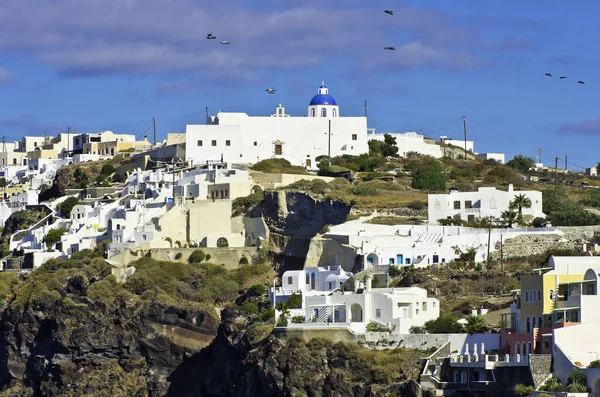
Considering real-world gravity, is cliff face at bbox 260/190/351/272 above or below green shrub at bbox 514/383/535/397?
above

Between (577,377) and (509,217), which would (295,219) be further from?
(577,377)

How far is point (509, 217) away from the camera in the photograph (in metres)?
85.6

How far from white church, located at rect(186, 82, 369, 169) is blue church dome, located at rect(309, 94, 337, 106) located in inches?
48.1

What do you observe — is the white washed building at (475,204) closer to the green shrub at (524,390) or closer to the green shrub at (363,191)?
the green shrub at (363,191)

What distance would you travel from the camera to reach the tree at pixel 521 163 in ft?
371

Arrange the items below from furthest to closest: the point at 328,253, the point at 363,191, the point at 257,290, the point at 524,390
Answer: the point at 363,191 < the point at 328,253 < the point at 257,290 < the point at 524,390

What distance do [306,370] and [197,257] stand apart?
20.7 metres

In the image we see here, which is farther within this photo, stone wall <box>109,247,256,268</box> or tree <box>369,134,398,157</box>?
tree <box>369,134,398,157</box>

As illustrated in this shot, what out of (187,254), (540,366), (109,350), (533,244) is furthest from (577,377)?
(187,254)

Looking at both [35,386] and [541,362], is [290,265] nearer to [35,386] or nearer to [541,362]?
[35,386]

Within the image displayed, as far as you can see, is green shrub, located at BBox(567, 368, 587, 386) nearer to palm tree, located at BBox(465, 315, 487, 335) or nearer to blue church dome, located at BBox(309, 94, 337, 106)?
palm tree, located at BBox(465, 315, 487, 335)

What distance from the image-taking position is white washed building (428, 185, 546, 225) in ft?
289

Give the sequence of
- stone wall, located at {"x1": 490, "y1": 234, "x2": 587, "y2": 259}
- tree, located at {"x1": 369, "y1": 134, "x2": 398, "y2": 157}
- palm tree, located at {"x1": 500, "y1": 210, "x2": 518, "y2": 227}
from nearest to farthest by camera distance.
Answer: stone wall, located at {"x1": 490, "y1": 234, "x2": 587, "y2": 259}, palm tree, located at {"x1": 500, "y1": 210, "x2": 518, "y2": 227}, tree, located at {"x1": 369, "y1": 134, "x2": 398, "y2": 157}

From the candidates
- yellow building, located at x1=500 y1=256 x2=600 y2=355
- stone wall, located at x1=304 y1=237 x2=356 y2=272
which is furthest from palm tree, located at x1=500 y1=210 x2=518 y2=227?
yellow building, located at x1=500 y1=256 x2=600 y2=355
